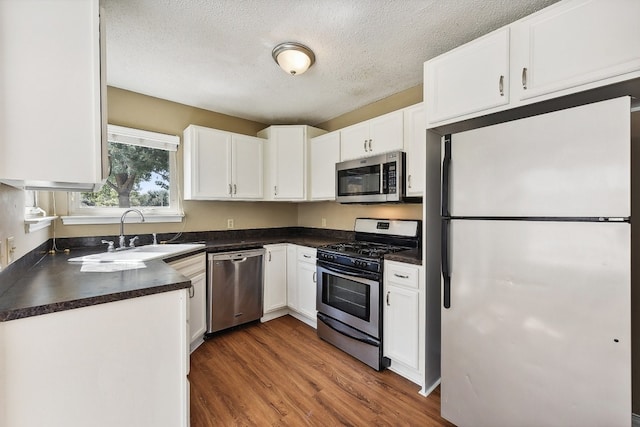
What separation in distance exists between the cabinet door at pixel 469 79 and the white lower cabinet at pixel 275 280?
2086 mm

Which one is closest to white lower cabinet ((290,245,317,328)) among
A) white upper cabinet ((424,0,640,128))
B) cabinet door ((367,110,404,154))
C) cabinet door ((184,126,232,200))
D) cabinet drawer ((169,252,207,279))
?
Result: cabinet drawer ((169,252,207,279))

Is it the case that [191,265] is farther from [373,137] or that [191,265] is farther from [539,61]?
[539,61]

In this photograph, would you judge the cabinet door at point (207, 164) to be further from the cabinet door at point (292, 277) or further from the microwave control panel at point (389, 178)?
the microwave control panel at point (389, 178)

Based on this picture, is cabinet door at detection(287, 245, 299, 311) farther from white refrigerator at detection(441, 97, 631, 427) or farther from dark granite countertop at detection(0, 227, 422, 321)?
white refrigerator at detection(441, 97, 631, 427)

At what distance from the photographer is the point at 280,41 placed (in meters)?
1.95

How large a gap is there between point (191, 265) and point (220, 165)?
3.87ft

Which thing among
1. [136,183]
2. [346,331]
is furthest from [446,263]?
[136,183]

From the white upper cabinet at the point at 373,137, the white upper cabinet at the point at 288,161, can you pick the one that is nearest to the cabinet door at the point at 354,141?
the white upper cabinet at the point at 373,137

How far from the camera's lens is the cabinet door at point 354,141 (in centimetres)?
277

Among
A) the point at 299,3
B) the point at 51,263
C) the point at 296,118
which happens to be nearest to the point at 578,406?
the point at 299,3

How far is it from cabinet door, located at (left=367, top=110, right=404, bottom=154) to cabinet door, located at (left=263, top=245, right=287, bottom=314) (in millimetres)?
1514

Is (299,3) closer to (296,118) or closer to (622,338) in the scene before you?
(296,118)

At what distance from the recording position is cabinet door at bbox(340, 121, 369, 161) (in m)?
2.77

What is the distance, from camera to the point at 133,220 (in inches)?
109
